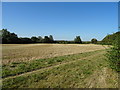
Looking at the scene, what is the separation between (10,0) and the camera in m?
6.36

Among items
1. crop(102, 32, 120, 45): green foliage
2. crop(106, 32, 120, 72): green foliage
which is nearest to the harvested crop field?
crop(102, 32, 120, 45): green foliage

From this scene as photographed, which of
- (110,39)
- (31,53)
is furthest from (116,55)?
(31,53)

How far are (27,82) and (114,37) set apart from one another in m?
5.41

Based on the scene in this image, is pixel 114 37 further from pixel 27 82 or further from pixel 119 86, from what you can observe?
pixel 27 82

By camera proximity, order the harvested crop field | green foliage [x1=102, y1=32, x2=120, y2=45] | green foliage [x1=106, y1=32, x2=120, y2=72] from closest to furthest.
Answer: green foliage [x1=106, y1=32, x2=120, y2=72] → green foliage [x1=102, y1=32, x2=120, y2=45] → the harvested crop field

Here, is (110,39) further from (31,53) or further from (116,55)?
(31,53)

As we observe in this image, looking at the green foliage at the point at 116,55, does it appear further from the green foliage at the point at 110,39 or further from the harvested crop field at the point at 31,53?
the harvested crop field at the point at 31,53

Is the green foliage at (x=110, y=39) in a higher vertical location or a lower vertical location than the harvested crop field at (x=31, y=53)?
higher

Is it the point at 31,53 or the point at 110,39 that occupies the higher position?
the point at 110,39

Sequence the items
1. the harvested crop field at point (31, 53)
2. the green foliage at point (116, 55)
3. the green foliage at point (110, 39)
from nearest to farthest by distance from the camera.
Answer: the green foliage at point (116, 55) → the green foliage at point (110, 39) → the harvested crop field at point (31, 53)

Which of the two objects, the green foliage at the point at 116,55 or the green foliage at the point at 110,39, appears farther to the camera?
the green foliage at the point at 110,39

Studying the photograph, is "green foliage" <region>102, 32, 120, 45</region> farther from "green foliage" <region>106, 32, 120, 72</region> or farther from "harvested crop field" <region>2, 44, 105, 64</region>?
"harvested crop field" <region>2, 44, 105, 64</region>

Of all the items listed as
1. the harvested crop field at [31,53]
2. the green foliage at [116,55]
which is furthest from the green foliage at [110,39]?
the harvested crop field at [31,53]

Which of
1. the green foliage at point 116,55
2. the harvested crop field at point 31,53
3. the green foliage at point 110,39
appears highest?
the green foliage at point 110,39
